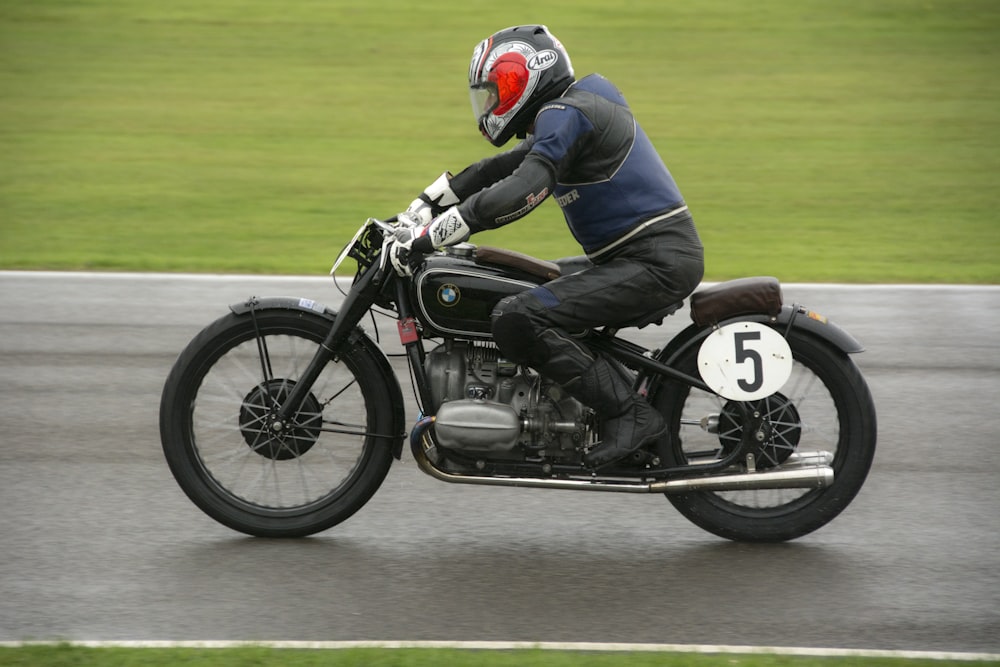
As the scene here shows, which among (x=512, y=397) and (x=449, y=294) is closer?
(x=449, y=294)

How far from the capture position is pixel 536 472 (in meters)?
5.43

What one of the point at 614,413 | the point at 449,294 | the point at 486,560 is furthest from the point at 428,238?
the point at 486,560

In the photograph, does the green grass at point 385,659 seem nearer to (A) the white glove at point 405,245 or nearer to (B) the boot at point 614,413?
(B) the boot at point 614,413

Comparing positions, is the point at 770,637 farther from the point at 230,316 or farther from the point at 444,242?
the point at 230,316

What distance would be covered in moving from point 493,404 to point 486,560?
60cm

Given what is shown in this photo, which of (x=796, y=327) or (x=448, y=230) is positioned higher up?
(x=448, y=230)

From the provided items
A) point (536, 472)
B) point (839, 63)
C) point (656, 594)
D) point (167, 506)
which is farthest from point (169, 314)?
point (839, 63)

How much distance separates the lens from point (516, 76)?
5.27 m

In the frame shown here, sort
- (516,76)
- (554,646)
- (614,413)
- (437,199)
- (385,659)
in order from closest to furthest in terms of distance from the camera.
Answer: (385,659)
(554,646)
(516,76)
(614,413)
(437,199)

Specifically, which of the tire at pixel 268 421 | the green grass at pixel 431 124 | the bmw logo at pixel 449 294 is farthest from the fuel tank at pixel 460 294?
the green grass at pixel 431 124

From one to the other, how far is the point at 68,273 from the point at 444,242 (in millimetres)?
5573

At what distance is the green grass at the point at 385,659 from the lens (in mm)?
4340

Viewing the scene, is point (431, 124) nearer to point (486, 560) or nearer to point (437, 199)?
point (437, 199)

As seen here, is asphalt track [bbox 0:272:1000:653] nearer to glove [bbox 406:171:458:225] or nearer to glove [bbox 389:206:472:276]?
glove [bbox 389:206:472:276]
